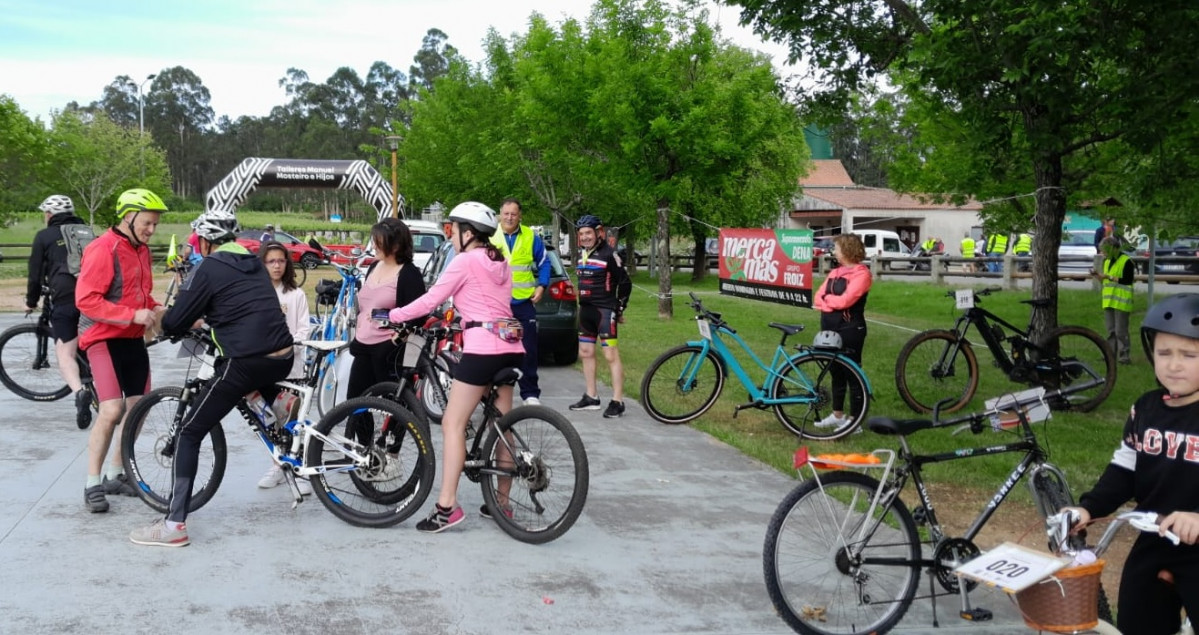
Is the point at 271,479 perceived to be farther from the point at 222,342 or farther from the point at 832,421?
the point at 832,421

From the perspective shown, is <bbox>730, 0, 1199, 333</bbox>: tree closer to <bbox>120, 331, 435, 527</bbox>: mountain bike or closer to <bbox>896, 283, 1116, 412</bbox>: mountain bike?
<bbox>896, 283, 1116, 412</bbox>: mountain bike

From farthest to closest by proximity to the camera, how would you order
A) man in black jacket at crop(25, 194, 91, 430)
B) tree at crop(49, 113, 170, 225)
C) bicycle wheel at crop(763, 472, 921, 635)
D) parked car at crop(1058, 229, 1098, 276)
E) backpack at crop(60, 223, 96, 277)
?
tree at crop(49, 113, 170, 225), parked car at crop(1058, 229, 1098, 276), man in black jacket at crop(25, 194, 91, 430), backpack at crop(60, 223, 96, 277), bicycle wheel at crop(763, 472, 921, 635)

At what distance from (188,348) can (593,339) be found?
3.80 m

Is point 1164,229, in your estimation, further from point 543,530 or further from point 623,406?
point 543,530

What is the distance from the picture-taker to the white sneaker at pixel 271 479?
631cm

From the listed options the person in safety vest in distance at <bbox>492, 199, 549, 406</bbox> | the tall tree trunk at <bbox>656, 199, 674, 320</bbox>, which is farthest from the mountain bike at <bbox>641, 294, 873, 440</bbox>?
the tall tree trunk at <bbox>656, 199, 674, 320</bbox>

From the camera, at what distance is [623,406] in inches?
364

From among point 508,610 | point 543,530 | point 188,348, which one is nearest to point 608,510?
point 543,530

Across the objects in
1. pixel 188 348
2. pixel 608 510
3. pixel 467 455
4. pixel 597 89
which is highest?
pixel 597 89

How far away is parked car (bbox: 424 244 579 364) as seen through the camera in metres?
12.1

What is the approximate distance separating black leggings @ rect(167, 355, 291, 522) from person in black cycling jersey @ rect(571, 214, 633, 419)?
4040mm

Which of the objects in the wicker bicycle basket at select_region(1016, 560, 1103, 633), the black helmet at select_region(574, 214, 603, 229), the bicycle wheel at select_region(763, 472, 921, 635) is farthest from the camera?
the black helmet at select_region(574, 214, 603, 229)

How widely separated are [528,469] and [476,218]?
1352 mm

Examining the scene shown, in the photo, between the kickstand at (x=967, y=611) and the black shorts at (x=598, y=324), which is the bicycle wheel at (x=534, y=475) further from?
the black shorts at (x=598, y=324)
